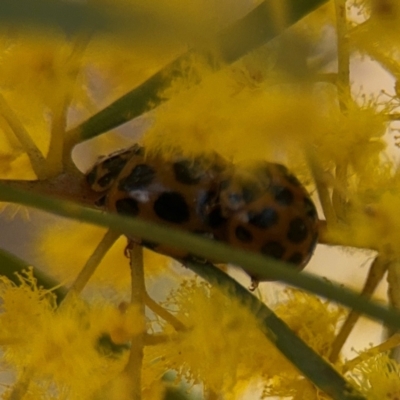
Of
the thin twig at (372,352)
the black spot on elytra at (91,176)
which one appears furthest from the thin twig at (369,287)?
the black spot on elytra at (91,176)

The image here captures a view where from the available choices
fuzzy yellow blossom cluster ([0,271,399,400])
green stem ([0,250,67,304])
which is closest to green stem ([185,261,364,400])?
fuzzy yellow blossom cluster ([0,271,399,400])

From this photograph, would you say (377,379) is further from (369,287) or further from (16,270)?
(16,270)

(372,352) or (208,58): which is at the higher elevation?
(208,58)

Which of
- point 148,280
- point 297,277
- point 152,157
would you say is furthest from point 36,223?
point 297,277

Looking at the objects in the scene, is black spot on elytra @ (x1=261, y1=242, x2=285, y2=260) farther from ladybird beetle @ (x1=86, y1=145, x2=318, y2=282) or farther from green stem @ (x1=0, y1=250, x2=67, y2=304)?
green stem @ (x1=0, y1=250, x2=67, y2=304)

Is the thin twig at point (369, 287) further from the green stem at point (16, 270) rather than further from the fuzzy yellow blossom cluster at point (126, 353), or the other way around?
the green stem at point (16, 270)

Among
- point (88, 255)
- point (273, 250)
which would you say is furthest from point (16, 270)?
point (273, 250)

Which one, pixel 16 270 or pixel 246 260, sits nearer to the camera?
pixel 246 260
